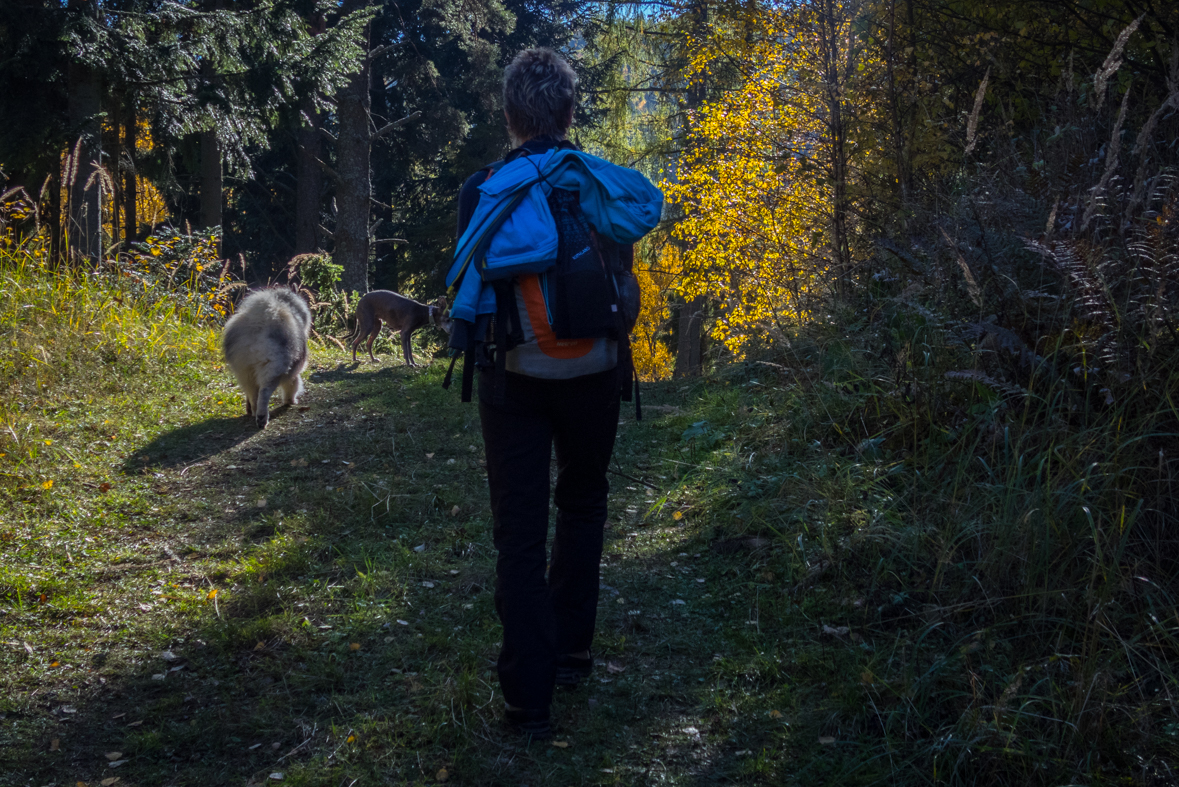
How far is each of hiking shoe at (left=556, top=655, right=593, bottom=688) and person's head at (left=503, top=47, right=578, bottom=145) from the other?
2.00m

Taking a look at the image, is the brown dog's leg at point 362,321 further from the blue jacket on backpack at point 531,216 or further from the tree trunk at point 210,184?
the blue jacket on backpack at point 531,216

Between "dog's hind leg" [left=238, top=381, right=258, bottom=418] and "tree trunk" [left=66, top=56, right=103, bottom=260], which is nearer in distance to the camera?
"dog's hind leg" [left=238, top=381, right=258, bottom=418]

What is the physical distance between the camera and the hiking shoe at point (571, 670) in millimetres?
3213

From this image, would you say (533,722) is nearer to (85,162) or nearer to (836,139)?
(836,139)

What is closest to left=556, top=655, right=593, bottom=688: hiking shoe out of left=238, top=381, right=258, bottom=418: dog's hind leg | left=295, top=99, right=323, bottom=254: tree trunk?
left=238, top=381, right=258, bottom=418: dog's hind leg

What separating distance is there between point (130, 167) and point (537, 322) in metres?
11.4

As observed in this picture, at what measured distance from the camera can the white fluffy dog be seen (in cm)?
688

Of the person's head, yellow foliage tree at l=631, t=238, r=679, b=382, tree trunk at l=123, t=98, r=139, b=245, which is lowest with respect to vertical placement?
yellow foliage tree at l=631, t=238, r=679, b=382

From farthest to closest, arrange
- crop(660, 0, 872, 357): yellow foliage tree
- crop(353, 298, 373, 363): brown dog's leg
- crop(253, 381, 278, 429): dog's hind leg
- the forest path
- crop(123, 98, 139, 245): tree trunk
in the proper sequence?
crop(353, 298, 373, 363): brown dog's leg < crop(123, 98, 139, 245): tree trunk < crop(660, 0, 872, 357): yellow foliage tree < crop(253, 381, 278, 429): dog's hind leg < the forest path

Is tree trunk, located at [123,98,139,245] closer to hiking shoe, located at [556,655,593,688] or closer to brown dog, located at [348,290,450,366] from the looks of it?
brown dog, located at [348,290,450,366]

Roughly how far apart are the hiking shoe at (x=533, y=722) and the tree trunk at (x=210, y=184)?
1367 cm

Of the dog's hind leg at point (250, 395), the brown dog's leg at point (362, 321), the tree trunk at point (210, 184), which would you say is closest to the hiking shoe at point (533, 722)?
the dog's hind leg at point (250, 395)

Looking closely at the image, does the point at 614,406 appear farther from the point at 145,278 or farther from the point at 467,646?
the point at 145,278

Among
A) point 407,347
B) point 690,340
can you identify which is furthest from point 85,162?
point 690,340
